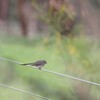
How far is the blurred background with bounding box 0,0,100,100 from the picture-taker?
3635 mm

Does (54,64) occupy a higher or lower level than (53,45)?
lower

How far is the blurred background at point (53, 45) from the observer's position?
363 cm

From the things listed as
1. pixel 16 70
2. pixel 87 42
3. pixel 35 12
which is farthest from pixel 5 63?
pixel 87 42

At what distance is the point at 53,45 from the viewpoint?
376 centimetres

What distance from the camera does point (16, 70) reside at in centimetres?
381

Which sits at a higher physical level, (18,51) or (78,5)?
(78,5)

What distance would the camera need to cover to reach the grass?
3.63 metres

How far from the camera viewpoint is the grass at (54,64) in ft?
11.9

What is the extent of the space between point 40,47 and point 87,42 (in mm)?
447

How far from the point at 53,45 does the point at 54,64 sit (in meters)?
0.20

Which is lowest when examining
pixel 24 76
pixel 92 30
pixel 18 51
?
pixel 24 76

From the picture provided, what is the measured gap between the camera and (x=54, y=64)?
366 centimetres

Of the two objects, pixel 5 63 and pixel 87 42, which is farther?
pixel 5 63

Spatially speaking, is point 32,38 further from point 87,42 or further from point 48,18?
point 87,42
